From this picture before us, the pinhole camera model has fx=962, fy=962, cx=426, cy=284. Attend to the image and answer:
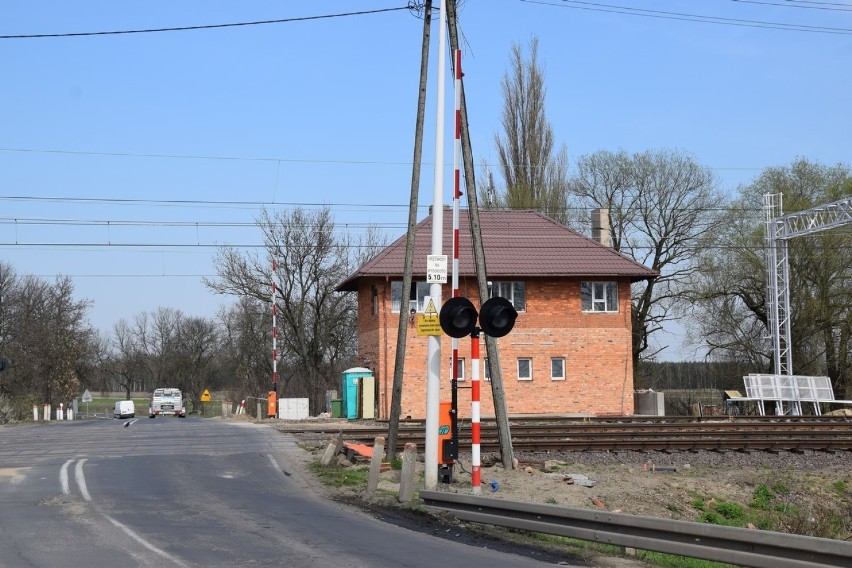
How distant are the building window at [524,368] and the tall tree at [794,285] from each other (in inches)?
679

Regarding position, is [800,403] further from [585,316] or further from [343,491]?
[343,491]

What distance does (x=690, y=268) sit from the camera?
55125 mm

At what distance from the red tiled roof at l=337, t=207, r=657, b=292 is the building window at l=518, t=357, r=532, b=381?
3.63 metres

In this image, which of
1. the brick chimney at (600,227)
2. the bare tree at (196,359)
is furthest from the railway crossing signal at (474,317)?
the bare tree at (196,359)

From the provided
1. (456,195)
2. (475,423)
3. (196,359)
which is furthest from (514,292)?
(196,359)

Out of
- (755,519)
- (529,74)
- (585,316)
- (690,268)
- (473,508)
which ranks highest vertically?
(529,74)

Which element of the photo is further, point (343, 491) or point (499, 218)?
point (499, 218)

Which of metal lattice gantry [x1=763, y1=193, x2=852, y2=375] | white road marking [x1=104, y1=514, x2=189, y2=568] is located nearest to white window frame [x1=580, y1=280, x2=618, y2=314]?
metal lattice gantry [x1=763, y1=193, x2=852, y2=375]

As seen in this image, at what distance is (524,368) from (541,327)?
6.22 ft

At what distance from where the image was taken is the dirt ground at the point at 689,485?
1622 centimetres

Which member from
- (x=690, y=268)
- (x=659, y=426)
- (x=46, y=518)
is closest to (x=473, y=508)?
(x=46, y=518)

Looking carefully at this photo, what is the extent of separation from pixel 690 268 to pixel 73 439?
37.9 m

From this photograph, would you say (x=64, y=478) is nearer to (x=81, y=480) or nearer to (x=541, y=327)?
(x=81, y=480)

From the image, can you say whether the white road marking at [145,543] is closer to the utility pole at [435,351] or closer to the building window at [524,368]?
the utility pole at [435,351]
